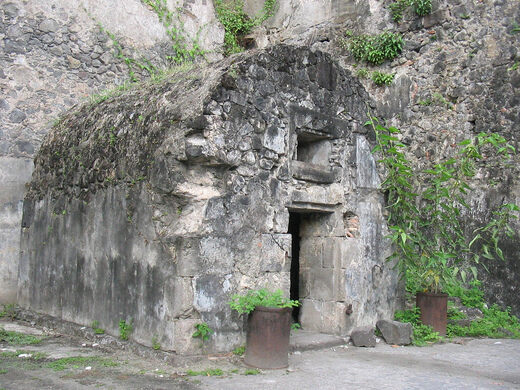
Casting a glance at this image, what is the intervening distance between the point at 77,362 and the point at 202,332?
144 centimetres

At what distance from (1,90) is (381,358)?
7.58 m

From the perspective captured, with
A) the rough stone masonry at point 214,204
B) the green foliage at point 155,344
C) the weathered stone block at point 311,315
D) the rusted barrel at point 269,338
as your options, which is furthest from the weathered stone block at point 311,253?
the green foliage at point 155,344

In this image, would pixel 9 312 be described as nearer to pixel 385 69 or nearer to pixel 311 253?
pixel 311 253

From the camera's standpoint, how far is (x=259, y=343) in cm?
614

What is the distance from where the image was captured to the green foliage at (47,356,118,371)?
6098 millimetres

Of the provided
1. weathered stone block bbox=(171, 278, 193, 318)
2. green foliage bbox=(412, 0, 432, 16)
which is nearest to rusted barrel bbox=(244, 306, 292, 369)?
weathered stone block bbox=(171, 278, 193, 318)

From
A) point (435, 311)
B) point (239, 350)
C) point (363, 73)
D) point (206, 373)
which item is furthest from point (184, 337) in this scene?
point (363, 73)

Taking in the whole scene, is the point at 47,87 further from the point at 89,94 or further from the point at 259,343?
the point at 259,343

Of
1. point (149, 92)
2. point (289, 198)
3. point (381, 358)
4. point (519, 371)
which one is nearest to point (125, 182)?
point (149, 92)

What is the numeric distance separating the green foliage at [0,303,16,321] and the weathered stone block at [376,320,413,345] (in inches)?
229

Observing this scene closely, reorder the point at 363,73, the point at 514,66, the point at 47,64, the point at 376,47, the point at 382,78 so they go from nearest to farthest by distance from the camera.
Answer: the point at 514,66
the point at 47,64
the point at 382,78
the point at 376,47
the point at 363,73

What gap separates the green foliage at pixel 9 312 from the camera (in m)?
9.09

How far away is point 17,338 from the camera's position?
756 centimetres

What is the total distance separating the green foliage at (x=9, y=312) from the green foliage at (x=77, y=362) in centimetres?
314
